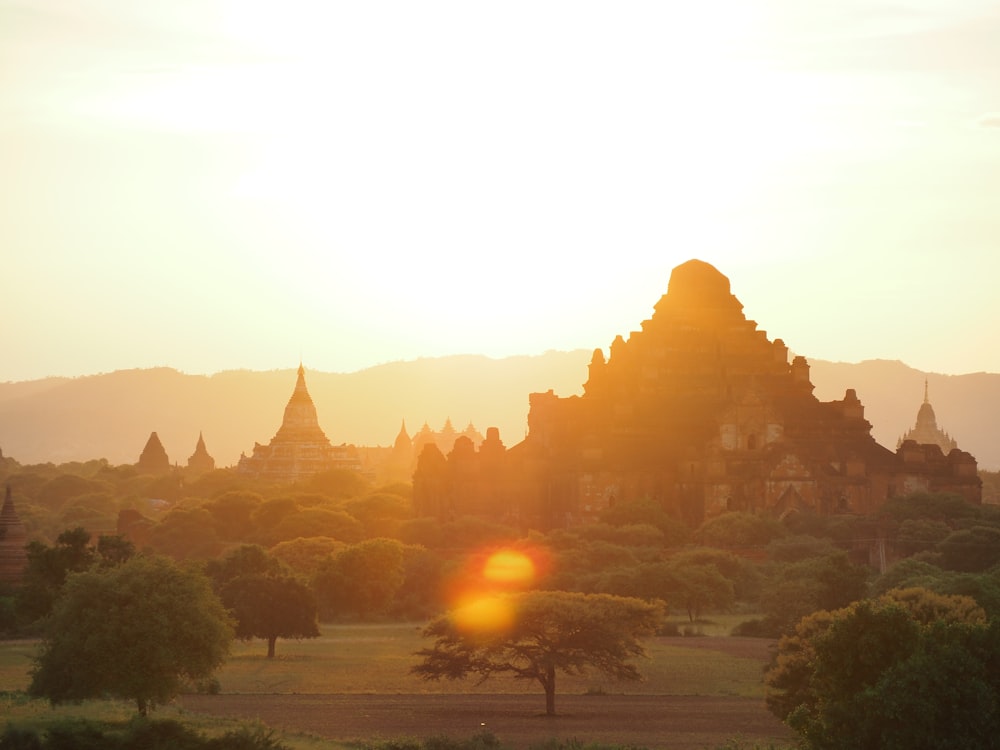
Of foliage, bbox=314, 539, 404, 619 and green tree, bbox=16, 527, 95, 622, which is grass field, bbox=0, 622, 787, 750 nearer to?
green tree, bbox=16, 527, 95, 622

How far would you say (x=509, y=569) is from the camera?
91688 mm

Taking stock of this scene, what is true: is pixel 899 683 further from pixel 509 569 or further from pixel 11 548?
pixel 11 548

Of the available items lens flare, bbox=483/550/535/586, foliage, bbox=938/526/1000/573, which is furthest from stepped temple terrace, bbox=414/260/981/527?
foliage, bbox=938/526/1000/573

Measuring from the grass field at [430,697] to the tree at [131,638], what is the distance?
64 cm

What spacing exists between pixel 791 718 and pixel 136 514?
3485 inches

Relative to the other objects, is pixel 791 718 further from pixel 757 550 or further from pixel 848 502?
pixel 848 502

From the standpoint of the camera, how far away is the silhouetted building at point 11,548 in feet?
310

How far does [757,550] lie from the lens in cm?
9944

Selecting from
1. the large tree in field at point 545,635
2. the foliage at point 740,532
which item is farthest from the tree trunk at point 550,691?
the foliage at point 740,532

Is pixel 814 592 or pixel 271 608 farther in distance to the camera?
pixel 814 592

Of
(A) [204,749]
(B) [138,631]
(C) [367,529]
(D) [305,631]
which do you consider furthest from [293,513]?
(A) [204,749]

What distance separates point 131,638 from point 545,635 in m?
11.6

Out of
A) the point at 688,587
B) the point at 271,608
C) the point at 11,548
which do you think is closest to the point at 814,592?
the point at 688,587

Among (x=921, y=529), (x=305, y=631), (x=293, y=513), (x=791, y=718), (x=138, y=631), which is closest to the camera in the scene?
(x=791, y=718)
